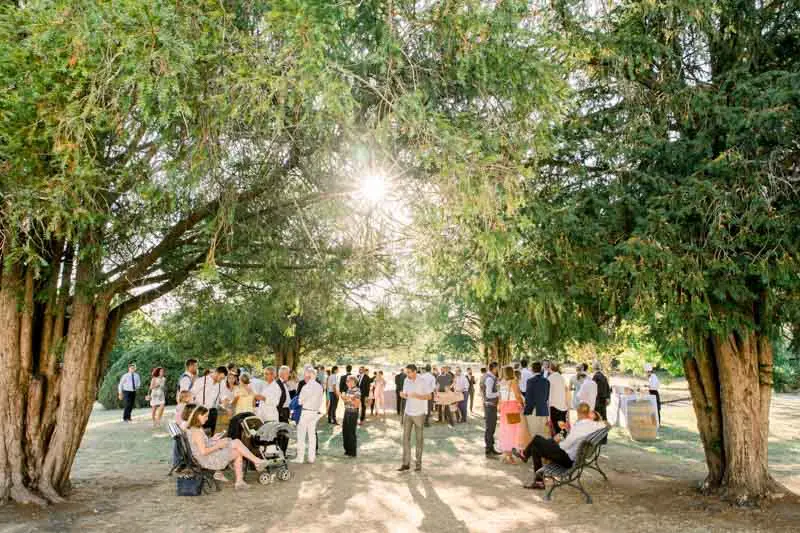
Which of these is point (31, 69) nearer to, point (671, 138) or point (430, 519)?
point (430, 519)

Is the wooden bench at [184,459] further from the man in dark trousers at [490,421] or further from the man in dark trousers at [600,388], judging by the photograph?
the man in dark trousers at [600,388]

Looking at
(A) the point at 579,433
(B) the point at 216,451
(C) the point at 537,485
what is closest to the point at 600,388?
(C) the point at 537,485

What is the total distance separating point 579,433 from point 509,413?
312cm

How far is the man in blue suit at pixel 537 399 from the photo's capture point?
11.7 meters

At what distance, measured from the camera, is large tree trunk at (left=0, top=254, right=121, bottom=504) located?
8500mm

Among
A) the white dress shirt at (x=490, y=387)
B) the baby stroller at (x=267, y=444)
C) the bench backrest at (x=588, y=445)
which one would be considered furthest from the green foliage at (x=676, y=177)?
the baby stroller at (x=267, y=444)

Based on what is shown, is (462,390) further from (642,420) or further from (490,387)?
(490,387)

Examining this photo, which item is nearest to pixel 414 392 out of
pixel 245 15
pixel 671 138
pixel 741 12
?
pixel 671 138

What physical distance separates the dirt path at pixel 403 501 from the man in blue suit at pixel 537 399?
3.41 ft

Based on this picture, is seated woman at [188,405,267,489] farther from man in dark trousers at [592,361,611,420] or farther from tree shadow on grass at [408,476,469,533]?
man in dark trousers at [592,361,611,420]

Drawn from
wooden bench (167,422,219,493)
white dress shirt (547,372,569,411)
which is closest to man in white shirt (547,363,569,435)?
white dress shirt (547,372,569,411)

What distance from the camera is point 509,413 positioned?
12.5 m

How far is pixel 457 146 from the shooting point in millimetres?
5820

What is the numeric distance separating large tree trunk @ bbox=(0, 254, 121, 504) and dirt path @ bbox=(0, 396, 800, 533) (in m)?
0.62
